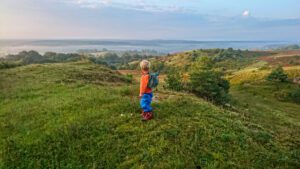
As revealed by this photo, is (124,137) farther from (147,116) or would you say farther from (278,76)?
(278,76)

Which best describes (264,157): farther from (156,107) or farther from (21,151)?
(21,151)

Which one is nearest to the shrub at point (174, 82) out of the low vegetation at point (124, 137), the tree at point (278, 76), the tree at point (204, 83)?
the tree at point (204, 83)

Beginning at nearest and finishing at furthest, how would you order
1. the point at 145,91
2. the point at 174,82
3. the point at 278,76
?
the point at 145,91 < the point at 174,82 < the point at 278,76

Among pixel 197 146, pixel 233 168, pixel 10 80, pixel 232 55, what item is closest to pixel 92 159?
pixel 197 146

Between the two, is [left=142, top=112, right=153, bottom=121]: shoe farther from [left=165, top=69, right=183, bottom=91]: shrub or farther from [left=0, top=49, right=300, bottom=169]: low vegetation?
[left=165, top=69, right=183, bottom=91]: shrub

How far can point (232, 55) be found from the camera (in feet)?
562

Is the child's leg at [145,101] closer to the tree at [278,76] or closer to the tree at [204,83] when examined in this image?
the tree at [204,83]

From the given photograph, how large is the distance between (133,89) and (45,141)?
27.9 ft

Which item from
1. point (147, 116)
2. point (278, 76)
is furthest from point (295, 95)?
point (147, 116)

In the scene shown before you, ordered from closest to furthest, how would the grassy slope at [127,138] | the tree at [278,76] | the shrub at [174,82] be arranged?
the grassy slope at [127,138] → the shrub at [174,82] → the tree at [278,76]

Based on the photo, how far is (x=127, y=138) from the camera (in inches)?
448

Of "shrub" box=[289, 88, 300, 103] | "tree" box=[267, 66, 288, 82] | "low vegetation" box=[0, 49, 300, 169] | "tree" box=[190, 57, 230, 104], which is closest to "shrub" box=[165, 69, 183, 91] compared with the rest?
"tree" box=[190, 57, 230, 104]

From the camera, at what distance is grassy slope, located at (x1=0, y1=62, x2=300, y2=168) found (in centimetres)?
1019

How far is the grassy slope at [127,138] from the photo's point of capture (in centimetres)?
1019
